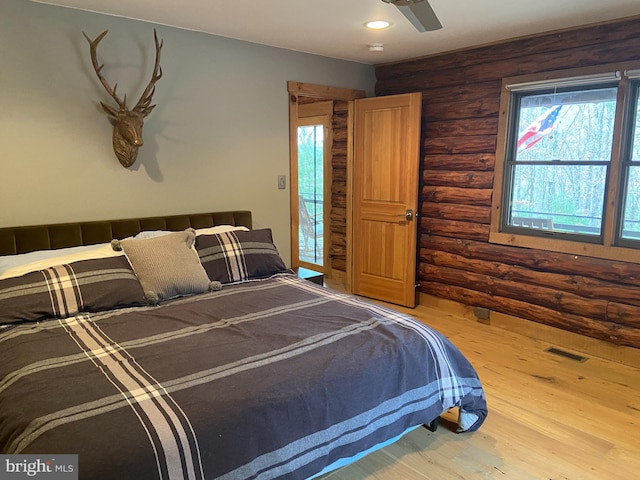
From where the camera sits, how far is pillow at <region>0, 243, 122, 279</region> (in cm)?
248

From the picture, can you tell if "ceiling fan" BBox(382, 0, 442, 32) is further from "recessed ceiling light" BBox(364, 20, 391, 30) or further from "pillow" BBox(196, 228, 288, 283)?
"pillow" BBox(196, 228, 288, 283)

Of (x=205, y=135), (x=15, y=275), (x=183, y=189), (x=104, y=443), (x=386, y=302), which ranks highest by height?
(x=205, y=135)

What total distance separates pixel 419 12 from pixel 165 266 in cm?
192

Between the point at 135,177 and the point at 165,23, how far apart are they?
1099 mm

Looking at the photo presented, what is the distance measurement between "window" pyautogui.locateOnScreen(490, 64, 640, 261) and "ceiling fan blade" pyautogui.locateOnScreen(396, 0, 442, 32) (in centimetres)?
161

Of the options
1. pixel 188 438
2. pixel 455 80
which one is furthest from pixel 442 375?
pixel 455 80

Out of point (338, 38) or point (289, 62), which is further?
point (289, 62)

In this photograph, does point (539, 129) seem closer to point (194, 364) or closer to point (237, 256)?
point (237, 256)

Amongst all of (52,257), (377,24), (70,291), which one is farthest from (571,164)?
(52,257)

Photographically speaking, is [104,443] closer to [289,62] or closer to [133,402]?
[133,402]

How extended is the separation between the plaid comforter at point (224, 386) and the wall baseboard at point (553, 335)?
61.1 inches

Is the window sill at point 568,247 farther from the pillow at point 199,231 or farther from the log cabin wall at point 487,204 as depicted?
the pillow at point 199,231

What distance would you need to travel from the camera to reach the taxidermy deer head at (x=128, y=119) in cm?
302

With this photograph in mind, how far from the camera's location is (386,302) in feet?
15.2
